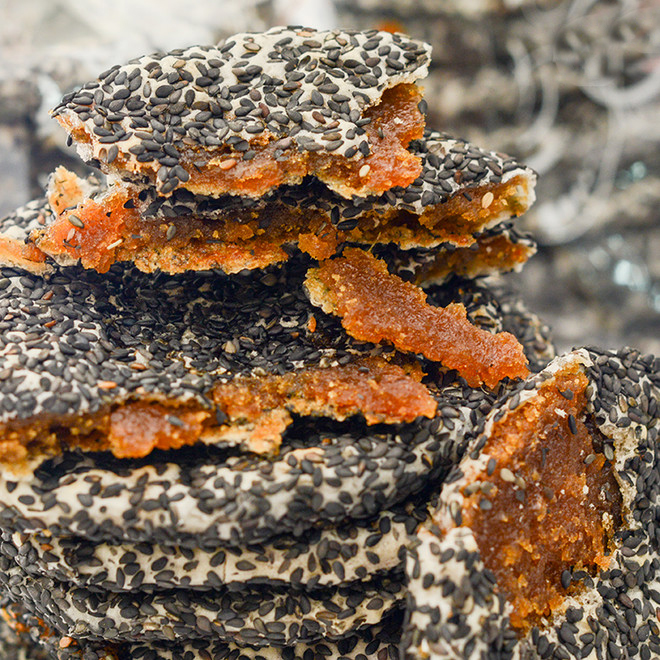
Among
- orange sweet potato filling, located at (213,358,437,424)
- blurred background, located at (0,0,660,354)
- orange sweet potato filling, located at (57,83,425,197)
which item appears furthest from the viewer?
blurred background, located at (0,0,660,354)

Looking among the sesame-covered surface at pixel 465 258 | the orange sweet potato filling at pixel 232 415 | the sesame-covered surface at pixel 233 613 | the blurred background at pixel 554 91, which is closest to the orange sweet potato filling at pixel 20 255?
the orange sweet potato filling at pixel 232 415

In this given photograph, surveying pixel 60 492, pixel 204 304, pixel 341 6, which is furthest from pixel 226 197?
pixel 341 6

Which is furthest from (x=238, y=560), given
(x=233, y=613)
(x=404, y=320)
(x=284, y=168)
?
(x=284, y=168)

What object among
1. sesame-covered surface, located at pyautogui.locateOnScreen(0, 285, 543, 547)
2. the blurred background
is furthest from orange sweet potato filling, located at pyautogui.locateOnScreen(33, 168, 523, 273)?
the blurred background

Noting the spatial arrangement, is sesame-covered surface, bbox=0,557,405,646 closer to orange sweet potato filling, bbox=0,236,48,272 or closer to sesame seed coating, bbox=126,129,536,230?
orange sweet potato filling, bbox=0,236,48,272

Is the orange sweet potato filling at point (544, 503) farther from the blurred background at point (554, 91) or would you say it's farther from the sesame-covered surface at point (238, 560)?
the blurred background at point (554, 91)

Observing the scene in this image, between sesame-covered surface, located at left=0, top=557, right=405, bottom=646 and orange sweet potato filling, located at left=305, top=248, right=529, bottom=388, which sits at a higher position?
orange sweet potato filling, located at left=305, top=248, right=529, bottom=388
